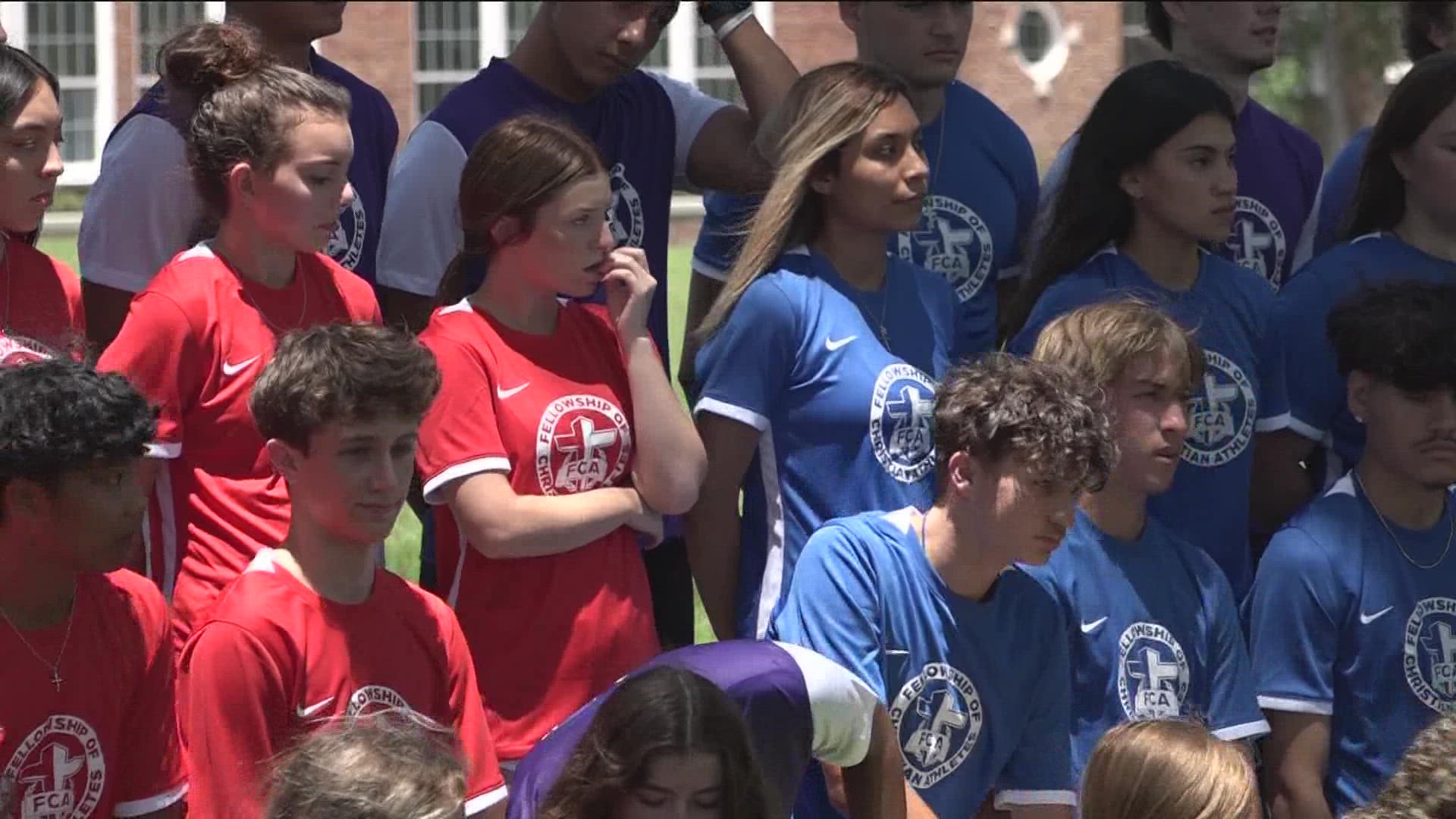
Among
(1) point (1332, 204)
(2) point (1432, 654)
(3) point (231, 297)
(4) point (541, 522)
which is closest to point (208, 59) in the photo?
(3) point (231, 297)

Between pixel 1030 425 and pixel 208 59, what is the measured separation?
1719 mm

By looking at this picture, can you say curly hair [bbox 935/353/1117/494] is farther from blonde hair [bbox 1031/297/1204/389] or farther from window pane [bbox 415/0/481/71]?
window pane [bbox 415/0/481/71]

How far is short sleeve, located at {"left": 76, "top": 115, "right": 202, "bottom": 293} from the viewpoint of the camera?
13.8 ft

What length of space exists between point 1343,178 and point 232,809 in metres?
3.41

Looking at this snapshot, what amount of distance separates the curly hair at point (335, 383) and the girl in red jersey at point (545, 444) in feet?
1.17

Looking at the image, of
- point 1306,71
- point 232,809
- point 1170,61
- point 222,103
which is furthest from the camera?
point 1306,71

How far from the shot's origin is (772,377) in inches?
171

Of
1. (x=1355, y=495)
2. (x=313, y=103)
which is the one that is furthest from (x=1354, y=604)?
(x=313, y=103)

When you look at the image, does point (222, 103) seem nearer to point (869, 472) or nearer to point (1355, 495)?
point (869, 472)

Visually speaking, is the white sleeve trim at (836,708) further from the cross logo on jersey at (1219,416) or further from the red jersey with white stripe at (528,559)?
the cross logo on jersey at (1219,416)

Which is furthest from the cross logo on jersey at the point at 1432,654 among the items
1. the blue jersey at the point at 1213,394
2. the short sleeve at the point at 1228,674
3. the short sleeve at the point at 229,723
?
the short sleeve at the point at 229,723

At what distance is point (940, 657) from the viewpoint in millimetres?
3908

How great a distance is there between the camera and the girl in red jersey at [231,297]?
381 cm

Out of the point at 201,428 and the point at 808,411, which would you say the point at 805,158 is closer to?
the point at 808,411
